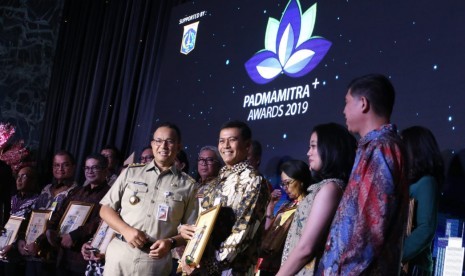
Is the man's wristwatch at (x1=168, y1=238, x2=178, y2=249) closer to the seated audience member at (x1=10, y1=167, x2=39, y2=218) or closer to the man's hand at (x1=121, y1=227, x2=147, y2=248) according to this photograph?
the man's hand at (x1=121, y1=227, x2=147, y2=248)

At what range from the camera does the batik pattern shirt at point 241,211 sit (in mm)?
2992

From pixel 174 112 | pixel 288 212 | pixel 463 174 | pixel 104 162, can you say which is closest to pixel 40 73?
pixel 174 112

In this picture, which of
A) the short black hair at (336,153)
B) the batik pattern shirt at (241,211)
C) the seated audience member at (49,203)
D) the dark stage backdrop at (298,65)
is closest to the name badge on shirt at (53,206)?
the seated audience member at (49,203)

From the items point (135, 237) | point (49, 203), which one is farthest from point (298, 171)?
point (49, 203)

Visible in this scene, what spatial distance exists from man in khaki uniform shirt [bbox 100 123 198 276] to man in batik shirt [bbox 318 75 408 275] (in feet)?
4.59

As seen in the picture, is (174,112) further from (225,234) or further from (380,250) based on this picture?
(380,250)

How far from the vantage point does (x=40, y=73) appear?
9.38 meters

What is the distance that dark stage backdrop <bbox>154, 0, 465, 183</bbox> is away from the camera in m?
3.83

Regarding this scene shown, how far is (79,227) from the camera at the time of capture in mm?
4902

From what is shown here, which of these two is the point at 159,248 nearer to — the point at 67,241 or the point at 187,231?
the point at 187,231

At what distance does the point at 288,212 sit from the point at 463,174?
0.99 metres

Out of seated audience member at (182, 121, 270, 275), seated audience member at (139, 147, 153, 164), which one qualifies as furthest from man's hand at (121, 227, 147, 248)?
seated audience member at (139, 147, 153, 164)

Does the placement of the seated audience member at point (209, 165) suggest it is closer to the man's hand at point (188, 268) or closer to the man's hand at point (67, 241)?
the man's hand at point (67, 241)

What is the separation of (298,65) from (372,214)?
291 cm
